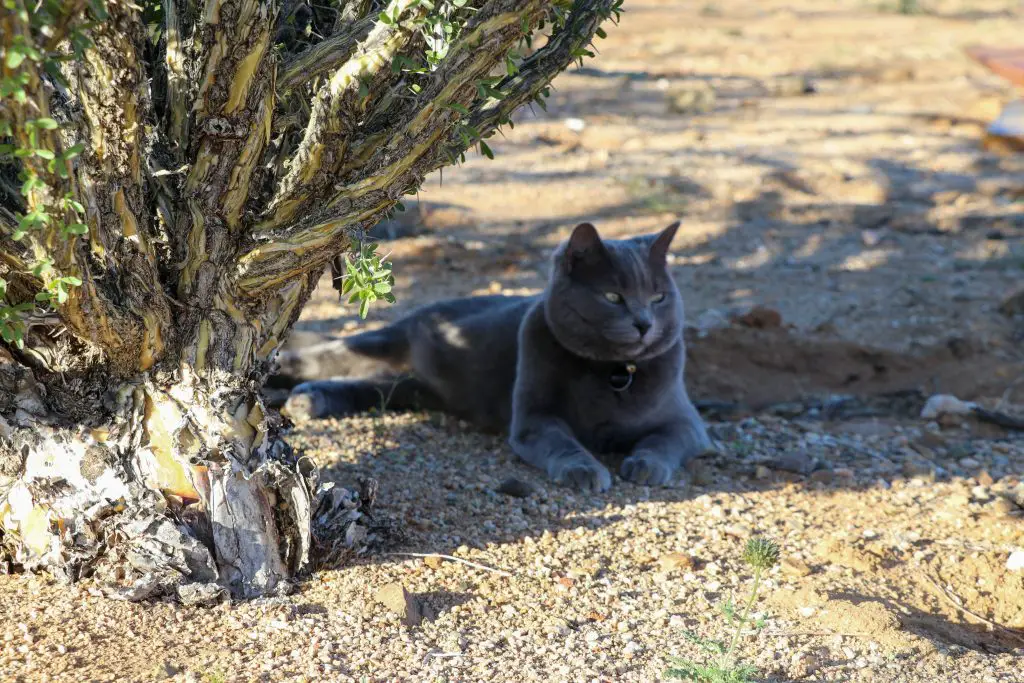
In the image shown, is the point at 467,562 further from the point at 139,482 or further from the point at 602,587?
the point at 139,482

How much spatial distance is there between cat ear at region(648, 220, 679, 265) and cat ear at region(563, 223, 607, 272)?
209 millimetres

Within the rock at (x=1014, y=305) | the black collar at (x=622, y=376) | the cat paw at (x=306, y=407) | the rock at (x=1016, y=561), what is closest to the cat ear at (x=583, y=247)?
the black collar at (x=622, y=376)

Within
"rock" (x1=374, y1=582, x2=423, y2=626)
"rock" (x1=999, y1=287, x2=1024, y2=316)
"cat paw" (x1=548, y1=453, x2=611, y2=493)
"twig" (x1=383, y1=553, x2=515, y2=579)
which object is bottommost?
"rock" (x1=999, y1=287, x2=1024, y2=316)

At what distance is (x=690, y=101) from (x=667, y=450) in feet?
22.4

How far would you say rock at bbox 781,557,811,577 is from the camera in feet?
10.2

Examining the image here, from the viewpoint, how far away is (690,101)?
404 inches

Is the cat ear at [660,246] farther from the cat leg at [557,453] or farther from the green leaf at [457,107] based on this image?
the green leaf at [457,107]

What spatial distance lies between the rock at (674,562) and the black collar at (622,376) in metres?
1.09

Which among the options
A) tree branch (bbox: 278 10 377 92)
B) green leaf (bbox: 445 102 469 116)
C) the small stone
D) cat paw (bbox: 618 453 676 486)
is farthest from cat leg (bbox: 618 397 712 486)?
tree branch (bbox: 278 10 377 92)

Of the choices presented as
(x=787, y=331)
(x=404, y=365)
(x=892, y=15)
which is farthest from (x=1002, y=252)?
(x=892, y=15)

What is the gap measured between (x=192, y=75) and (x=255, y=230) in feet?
1.20

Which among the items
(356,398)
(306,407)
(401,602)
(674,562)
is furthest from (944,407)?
(401,602)

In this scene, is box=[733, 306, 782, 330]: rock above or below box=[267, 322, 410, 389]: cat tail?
below

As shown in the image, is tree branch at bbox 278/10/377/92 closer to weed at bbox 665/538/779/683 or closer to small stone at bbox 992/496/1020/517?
weed at bbox 665/538/779/683
